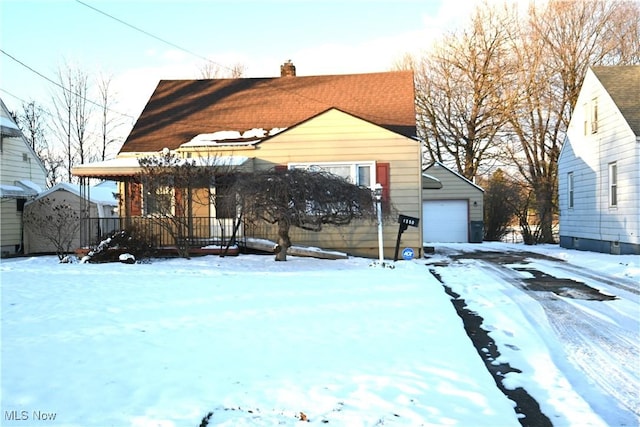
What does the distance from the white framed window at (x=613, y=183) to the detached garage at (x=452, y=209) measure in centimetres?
930

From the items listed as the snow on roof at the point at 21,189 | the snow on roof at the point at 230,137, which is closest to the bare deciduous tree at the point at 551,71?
the snow on roof at the point at 230,137

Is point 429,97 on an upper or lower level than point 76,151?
upper

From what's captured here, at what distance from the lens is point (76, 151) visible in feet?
108

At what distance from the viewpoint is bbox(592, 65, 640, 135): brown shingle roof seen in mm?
15221

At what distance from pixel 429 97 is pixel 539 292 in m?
25.1

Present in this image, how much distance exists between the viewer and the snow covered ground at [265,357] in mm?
3658

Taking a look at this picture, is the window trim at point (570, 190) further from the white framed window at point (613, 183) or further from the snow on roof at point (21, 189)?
the snow on roof at point (21, 189)

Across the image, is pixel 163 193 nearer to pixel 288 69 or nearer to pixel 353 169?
pixel 353 169

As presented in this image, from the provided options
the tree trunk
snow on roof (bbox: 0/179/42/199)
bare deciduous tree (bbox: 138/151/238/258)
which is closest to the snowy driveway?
the tree trunk

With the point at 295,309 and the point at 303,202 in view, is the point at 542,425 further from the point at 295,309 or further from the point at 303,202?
the point at 303,202

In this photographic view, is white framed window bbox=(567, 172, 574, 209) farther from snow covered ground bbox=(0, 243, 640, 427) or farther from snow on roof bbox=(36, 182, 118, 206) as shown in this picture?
snow on roof bbox=(36, 182, 118, 206)

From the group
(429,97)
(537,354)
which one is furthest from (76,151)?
(537,354)

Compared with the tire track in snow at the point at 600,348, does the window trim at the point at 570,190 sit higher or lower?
higher

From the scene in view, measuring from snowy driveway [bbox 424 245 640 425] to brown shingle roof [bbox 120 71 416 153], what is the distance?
7.34 metres
